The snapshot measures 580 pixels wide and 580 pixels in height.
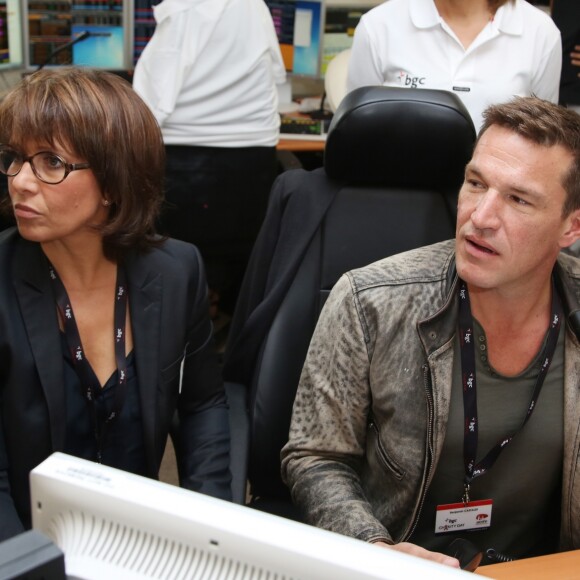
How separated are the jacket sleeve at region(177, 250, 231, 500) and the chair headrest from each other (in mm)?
339

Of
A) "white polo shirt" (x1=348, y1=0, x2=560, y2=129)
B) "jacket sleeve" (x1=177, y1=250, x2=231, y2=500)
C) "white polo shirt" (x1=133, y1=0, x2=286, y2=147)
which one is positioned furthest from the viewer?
"white polo shirt" (x1=133, y1=0, x2=286, y2=147)

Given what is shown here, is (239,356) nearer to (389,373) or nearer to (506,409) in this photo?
(389,373)

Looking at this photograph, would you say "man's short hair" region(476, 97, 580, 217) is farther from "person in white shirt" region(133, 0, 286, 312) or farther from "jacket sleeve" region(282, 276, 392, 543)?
"person in white shirt" region(133, 0, 286, 312)

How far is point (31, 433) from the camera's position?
127 cm

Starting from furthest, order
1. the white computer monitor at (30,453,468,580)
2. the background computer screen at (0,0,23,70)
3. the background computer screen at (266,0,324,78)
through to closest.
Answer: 1. the background computer screen at (266,0,324,78)
2. the background computer screen at (0,0,23,70)
3. the white computer monitor at (30,453,468,580)

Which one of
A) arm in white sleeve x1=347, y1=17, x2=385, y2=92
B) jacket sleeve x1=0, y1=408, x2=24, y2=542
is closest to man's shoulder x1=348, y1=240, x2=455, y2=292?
jacket sleeve x1=0, y1=408, x2=24, y2=542

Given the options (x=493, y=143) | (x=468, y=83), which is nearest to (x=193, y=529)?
(x=493, y=143)

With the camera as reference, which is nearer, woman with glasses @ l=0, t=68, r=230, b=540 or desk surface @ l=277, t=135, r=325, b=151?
woman with glasses @ l=0, t=68, r=230, b=540

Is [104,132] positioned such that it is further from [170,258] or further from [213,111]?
[213,111]

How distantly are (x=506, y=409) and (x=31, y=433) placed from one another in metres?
0.75

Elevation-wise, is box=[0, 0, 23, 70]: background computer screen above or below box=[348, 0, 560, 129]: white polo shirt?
below

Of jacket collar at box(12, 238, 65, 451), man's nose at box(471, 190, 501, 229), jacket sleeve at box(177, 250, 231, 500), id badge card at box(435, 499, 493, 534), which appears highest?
man's nose at box(471, 190, 501, 229)

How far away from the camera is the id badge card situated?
1342 mm

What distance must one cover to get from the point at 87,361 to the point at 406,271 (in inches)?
21.0
